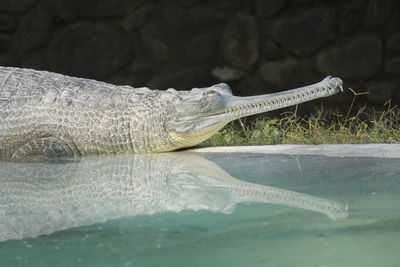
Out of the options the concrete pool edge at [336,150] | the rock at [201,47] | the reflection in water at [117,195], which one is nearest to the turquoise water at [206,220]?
the reflection in water at [117,195]

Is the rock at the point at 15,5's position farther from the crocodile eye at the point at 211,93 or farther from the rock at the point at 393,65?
the rock at the point at 393,65

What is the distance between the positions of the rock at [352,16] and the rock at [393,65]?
485 millimetres

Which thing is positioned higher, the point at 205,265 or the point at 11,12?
the point at 11,12

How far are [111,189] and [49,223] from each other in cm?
71

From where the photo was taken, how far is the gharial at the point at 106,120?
4691 millimetres

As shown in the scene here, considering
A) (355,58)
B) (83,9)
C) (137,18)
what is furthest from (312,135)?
(83,9)

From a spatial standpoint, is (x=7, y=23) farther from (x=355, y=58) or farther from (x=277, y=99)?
(x=277, y=99)

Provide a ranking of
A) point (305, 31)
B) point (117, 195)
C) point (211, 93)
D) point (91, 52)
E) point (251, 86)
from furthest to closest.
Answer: point (91, 52), point (251, 86), point (305, 31), point (211, 93), point (117, 195)

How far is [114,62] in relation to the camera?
698 cm

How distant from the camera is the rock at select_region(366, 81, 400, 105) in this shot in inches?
253

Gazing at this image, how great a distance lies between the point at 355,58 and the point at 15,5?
3769 millimetres

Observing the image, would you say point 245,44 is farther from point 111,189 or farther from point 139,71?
point 111,189

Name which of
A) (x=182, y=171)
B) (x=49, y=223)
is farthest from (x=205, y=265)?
(x=182, y=171)

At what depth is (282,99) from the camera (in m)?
4.37
